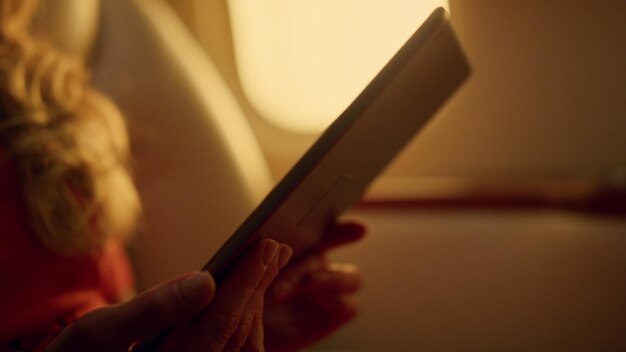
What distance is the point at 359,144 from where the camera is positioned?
41 cm

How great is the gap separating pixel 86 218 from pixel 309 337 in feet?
0.79

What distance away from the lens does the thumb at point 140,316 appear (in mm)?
318

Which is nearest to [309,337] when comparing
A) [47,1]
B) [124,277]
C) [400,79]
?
[124,277]

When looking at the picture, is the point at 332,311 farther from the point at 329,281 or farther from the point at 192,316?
the point at 192,316

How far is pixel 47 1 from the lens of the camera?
0.69 metres

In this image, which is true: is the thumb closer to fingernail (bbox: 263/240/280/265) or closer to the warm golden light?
fingernail (bbox: 263/240/280/265)

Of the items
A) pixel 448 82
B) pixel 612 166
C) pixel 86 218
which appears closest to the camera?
pixel 448 82

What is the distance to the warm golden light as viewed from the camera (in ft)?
2.35

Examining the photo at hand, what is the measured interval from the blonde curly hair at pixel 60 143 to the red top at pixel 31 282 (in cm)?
1

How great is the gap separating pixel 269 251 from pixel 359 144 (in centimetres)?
10

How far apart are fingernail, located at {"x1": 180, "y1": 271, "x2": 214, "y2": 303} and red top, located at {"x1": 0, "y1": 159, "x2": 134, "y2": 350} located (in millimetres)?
295

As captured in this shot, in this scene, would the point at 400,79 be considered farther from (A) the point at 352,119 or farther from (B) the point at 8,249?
(B) the point at 8,249

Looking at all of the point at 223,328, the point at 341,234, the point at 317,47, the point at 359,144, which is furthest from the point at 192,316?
the point at 317,47

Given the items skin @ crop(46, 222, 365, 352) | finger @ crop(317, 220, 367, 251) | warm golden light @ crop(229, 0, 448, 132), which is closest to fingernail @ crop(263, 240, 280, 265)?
skin @ crop(46, 222, 365, 352)
